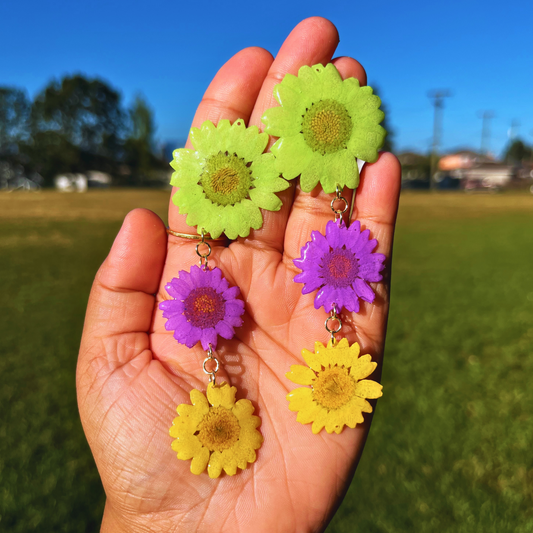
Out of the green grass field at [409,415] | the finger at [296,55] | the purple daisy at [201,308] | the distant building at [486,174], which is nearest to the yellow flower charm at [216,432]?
the purple daisy at [201,308]

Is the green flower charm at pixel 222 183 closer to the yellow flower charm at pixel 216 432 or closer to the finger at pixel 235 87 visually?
the finger at pixel 235 87

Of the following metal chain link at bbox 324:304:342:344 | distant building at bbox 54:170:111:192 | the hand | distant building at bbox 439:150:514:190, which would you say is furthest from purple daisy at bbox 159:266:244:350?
distant building at bbox 439:150:514:190

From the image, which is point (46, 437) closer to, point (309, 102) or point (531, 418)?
point (309, 102)

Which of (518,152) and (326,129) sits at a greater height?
(518,152)

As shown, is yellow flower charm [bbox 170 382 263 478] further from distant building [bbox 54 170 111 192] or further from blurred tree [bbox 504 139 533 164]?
blurred tree [bbox 504 139 533 164]

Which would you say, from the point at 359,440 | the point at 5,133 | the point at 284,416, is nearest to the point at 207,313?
the point at 284,416

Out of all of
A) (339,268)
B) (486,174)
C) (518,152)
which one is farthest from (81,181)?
(518,152)

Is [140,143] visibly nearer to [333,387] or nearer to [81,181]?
[81,181]
